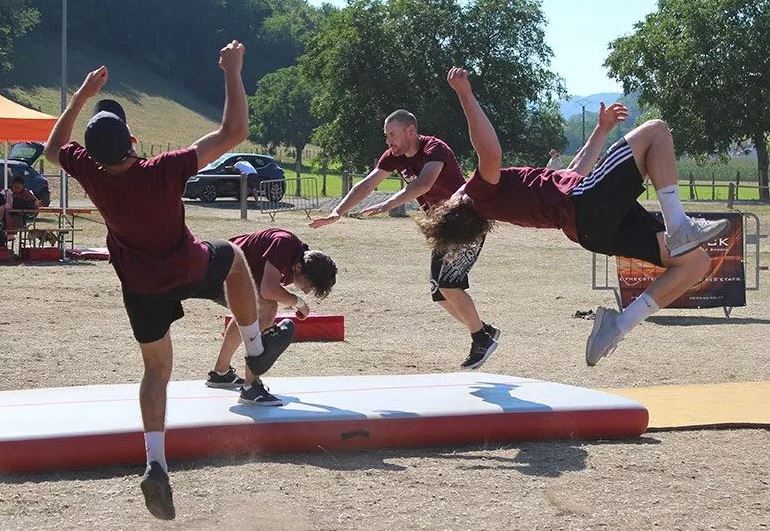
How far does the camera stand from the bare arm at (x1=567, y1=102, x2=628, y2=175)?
6.88 meters

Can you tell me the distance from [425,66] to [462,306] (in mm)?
41800

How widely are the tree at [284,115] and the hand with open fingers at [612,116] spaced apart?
3113 inches

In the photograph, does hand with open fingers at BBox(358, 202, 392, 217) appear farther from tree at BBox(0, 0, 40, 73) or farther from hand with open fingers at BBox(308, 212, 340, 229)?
tree at BBox(0, 0, 40, 73)

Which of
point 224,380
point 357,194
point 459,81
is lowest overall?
point 224,380

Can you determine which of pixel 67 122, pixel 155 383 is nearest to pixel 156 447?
pixel 155 383

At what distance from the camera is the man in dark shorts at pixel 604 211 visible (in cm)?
593

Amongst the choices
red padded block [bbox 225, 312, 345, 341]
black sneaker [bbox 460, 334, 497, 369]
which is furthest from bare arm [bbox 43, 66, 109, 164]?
red padded block [bbox 225, 312, 345, 341]

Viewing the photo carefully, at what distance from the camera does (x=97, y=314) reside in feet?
42.7

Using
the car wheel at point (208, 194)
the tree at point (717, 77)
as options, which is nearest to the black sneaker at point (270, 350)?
the car wheel at point (208, 194)

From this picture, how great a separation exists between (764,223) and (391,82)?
20.8m

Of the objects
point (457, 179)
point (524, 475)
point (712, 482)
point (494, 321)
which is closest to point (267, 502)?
point (524, 475)

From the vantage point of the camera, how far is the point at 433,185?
321 inches

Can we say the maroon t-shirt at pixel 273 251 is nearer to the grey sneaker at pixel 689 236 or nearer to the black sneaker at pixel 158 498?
the black sneaker at pixel 158 498

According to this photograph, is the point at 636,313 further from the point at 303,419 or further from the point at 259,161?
the point at 259,161
